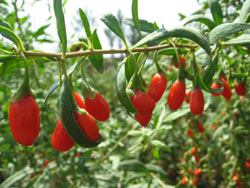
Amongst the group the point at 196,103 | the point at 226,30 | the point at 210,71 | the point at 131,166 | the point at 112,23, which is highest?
the point at 112,23

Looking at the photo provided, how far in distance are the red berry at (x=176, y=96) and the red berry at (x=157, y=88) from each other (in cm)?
6

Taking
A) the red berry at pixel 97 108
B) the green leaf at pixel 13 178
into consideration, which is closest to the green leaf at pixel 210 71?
the red berry at pixel 97 108

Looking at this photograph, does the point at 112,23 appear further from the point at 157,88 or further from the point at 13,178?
the point at 13,178

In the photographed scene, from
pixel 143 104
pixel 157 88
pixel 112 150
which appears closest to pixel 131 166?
pixel 112 150

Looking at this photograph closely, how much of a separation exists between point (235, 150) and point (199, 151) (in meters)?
0.52

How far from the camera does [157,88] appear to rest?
1.07m

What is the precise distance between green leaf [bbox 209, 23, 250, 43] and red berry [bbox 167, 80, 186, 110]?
246mm

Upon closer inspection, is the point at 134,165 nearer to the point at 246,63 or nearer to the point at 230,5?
the point at 246,63

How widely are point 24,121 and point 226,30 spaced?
836 millimetres

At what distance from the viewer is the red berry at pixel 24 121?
2.46 ft

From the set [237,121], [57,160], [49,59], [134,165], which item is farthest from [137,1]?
[237,121]

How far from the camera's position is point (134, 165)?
198 centimetres

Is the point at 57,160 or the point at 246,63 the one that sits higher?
the point at 246,63

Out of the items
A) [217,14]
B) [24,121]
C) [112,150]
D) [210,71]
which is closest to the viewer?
[24,121]
